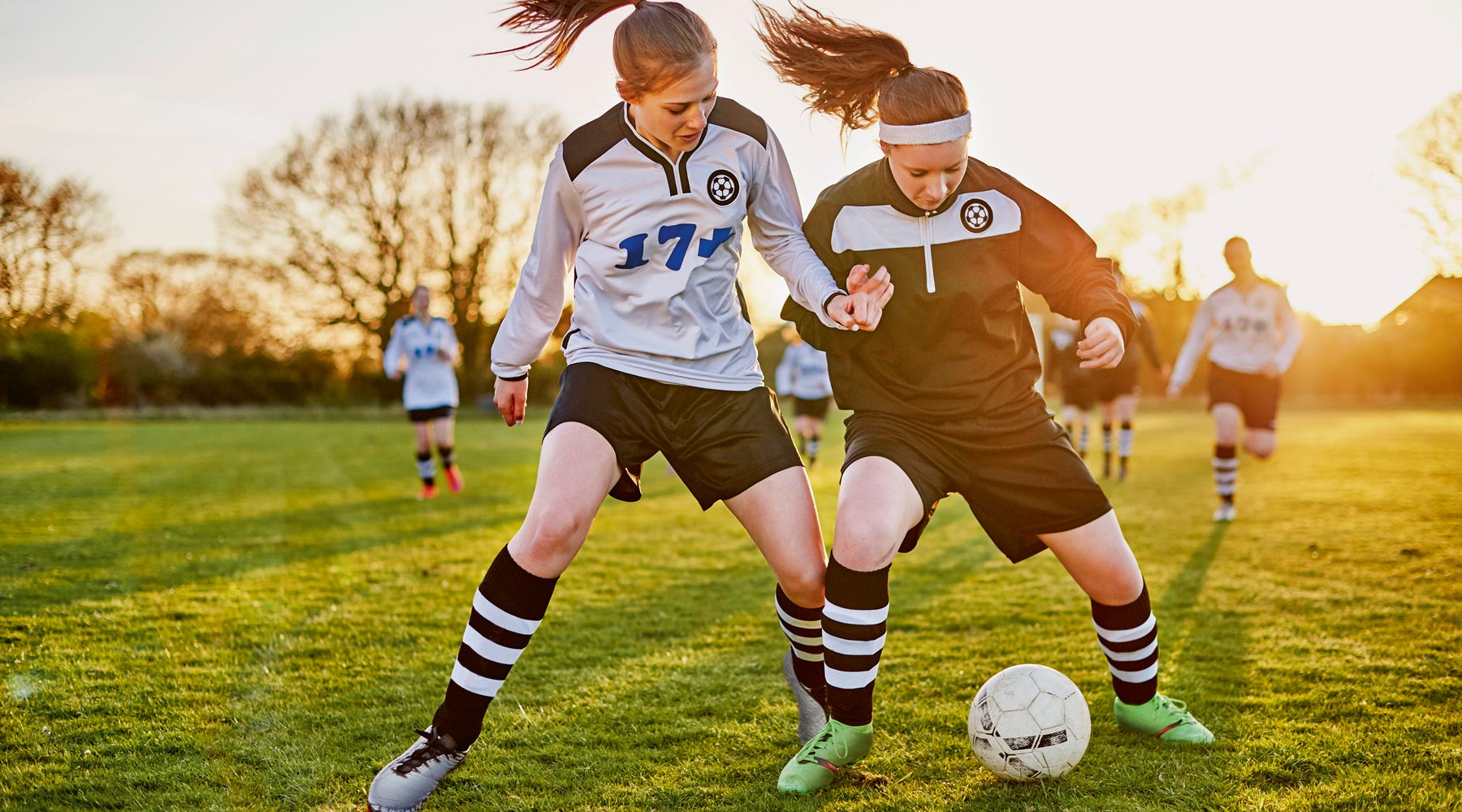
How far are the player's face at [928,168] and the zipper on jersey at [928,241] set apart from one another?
38mm

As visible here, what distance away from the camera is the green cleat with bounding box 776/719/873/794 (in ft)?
9.77

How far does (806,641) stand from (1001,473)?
0.86m

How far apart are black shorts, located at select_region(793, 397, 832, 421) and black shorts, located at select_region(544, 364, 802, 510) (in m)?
10.8

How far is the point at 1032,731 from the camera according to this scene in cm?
297

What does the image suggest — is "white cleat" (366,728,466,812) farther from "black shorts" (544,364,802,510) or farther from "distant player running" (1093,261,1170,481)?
"distant player running" (1093,261,1170,481)

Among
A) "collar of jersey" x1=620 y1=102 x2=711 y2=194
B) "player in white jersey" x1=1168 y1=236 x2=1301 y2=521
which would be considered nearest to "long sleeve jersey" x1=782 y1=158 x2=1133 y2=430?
"collar of jersey" x1=620 y1=102 x2=711 y2=194

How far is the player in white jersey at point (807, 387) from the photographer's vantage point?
13578mm

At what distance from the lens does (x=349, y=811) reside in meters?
2.88

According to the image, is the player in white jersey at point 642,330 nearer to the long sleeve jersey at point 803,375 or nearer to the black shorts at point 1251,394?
the black shorts at point 1251,394

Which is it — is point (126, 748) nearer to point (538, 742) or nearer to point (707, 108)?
point (538, 742)

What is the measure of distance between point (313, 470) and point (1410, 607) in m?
13.4

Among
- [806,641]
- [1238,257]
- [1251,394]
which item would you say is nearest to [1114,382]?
[1251,394]

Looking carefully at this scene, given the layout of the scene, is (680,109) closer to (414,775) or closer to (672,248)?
(672,248)

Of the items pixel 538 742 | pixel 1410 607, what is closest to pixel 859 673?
pixel 538 742
